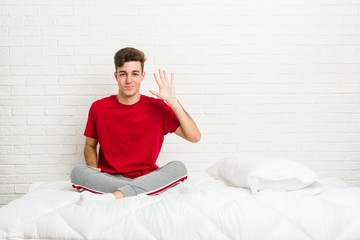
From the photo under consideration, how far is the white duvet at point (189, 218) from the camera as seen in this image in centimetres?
212

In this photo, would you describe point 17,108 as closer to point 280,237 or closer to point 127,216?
point 127,216

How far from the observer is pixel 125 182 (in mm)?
2719

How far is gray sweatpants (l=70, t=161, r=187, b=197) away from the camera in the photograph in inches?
106

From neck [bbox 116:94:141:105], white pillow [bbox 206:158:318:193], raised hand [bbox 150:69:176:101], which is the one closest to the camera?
white pillow [bbox 206:158:318:193]

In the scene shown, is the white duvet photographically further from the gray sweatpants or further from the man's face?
the man's face

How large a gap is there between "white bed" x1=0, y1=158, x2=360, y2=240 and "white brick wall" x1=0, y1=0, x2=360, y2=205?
1502 mm

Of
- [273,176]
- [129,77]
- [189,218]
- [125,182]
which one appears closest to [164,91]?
[129,77]

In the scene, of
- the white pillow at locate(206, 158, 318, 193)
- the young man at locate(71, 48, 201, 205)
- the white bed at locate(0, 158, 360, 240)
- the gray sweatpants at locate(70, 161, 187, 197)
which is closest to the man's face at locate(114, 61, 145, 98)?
the young man at locate(71, 48, 201, 205)

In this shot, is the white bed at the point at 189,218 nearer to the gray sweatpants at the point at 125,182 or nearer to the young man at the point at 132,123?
Result: the gray sweatpants at the point at 125,182

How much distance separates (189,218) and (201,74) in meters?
1.80

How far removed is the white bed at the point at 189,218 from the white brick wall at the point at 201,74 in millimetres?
1502

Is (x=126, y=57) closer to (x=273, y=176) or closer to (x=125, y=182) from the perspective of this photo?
(x=125, y=182)

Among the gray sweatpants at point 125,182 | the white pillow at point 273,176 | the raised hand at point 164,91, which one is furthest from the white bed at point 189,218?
the raised hand at point 164,91

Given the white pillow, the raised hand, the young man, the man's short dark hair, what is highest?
the man's short dark hair
